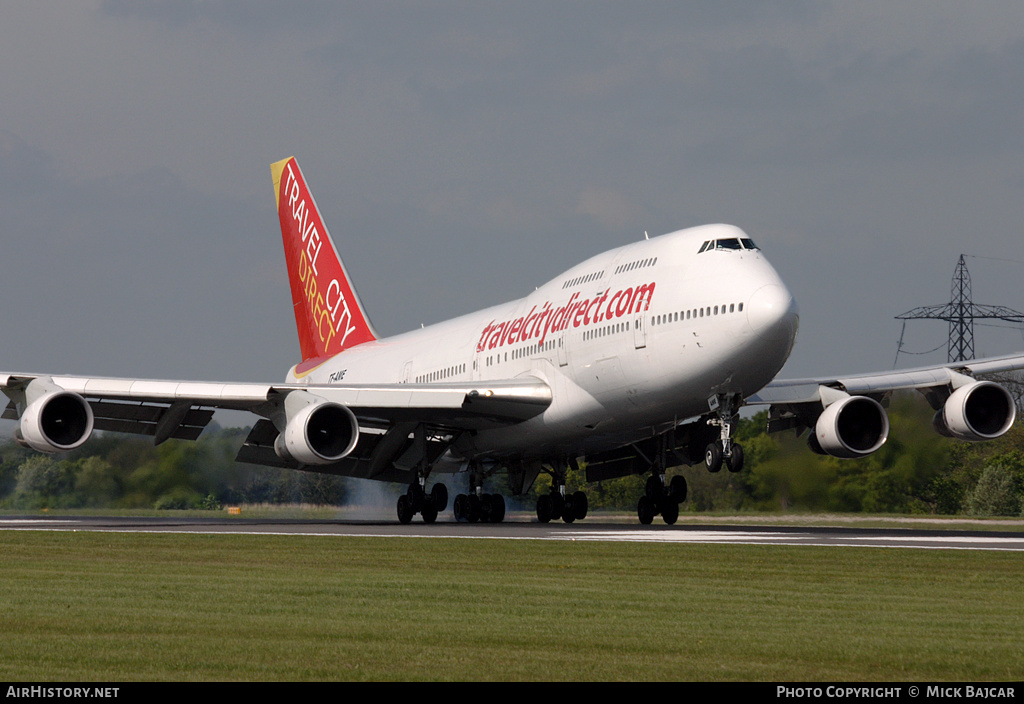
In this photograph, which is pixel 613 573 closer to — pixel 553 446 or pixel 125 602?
pixel 125 602

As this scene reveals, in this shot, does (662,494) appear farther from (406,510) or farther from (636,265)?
(406,510)

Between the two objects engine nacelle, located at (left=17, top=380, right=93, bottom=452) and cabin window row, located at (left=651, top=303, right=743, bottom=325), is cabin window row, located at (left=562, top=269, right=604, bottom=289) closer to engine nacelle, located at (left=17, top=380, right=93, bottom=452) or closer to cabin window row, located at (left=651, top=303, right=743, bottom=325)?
cabin window row, located at (left=651, top=303, right=743, bottom=325)

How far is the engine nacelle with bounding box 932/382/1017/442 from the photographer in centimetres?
3005

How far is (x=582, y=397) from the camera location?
31.3m

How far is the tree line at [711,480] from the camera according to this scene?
36938 millimetres

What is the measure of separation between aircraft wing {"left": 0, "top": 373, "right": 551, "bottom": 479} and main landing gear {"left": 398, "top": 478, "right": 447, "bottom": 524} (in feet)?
2.49

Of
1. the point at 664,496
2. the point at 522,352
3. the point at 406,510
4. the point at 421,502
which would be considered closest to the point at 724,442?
the point at 664,496

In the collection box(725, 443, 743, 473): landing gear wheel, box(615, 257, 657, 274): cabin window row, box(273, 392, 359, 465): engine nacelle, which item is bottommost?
box(725, 443, 743, 473): landing gear wheel

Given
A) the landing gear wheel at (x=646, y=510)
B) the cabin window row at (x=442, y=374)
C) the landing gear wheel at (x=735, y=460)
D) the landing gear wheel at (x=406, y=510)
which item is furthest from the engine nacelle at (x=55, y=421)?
the landing gear wheel at (x=735, y=460)

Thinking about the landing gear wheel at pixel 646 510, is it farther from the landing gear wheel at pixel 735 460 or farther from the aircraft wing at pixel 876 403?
the landing gear wheel at pixel 735 460

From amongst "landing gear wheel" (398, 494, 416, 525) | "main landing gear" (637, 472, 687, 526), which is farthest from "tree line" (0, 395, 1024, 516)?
"landing gear wheel" (398, 494, 416, 525)

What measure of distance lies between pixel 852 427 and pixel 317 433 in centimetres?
1267

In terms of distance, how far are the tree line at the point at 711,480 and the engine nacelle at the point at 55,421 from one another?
1343 centimetres

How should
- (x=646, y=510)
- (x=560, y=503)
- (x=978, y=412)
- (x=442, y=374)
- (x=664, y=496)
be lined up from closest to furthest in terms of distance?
(x=978, y=412)
(x=664, y=496)
(x=646, y=510)
(x=560, y=503)
(x=442, y=374)
